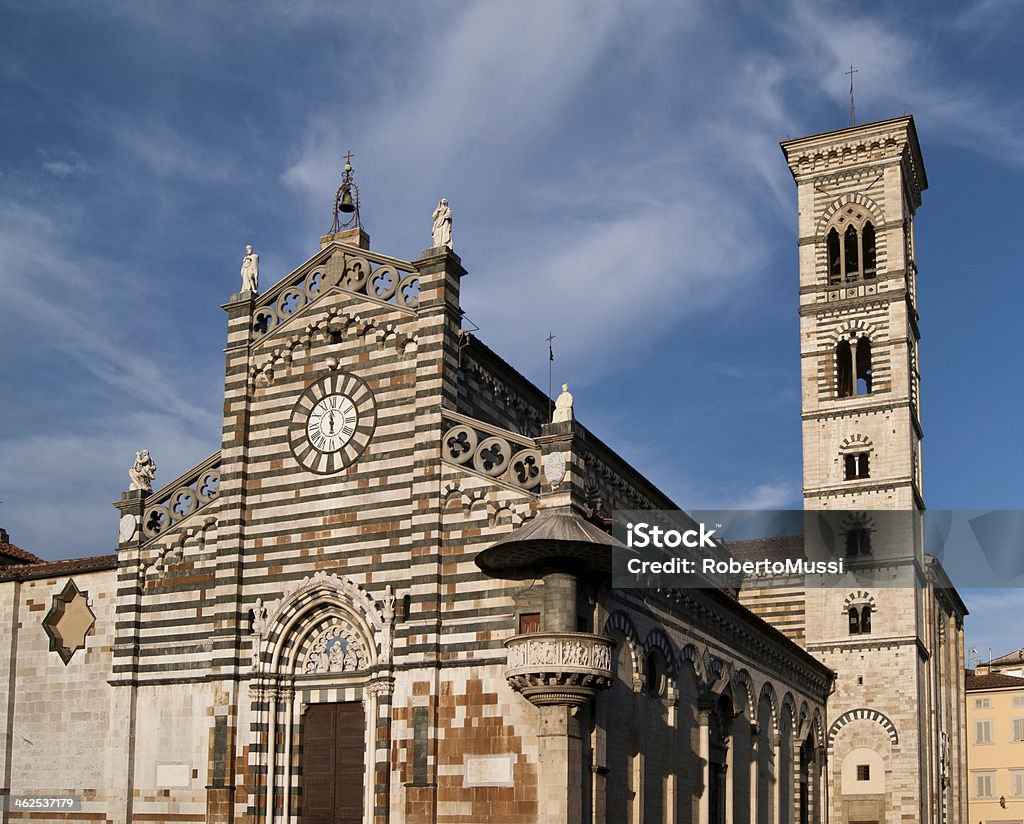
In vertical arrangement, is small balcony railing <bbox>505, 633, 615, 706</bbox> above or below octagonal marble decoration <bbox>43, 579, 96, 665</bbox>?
below

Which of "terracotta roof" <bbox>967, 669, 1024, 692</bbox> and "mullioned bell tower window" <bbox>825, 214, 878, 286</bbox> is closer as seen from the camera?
"mullioned bell tower window" <bbox>825, 214, 878, 286</bbox>

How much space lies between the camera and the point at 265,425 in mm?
28547

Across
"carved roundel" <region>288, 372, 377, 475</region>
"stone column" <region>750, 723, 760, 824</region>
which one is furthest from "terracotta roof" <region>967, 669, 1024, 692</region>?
"carved roundel" <region>288, 372, 377, 475</region>

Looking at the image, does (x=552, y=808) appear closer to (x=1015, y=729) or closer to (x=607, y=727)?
(x=607, y=727)

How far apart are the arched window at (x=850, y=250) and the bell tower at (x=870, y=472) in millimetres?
52

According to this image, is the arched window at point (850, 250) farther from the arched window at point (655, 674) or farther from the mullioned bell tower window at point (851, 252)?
the arched window at point (655, 674)

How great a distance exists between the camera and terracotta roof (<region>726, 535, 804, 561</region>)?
49438mm

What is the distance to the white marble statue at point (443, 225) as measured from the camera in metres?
26.9

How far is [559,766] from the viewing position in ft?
73.3

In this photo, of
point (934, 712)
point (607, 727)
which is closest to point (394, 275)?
point (607, 727)

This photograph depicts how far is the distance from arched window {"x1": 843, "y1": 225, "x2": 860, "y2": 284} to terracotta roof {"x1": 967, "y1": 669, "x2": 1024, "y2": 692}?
23139 millimetres

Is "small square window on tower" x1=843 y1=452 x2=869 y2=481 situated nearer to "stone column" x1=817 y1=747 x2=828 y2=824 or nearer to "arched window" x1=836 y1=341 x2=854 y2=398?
"arched window" x1=836 y1=341 x2=854 y2=398

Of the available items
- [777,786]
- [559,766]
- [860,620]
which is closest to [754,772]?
[777,786]

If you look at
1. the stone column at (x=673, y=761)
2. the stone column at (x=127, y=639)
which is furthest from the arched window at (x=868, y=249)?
the stone column at (x=127, y=639)
